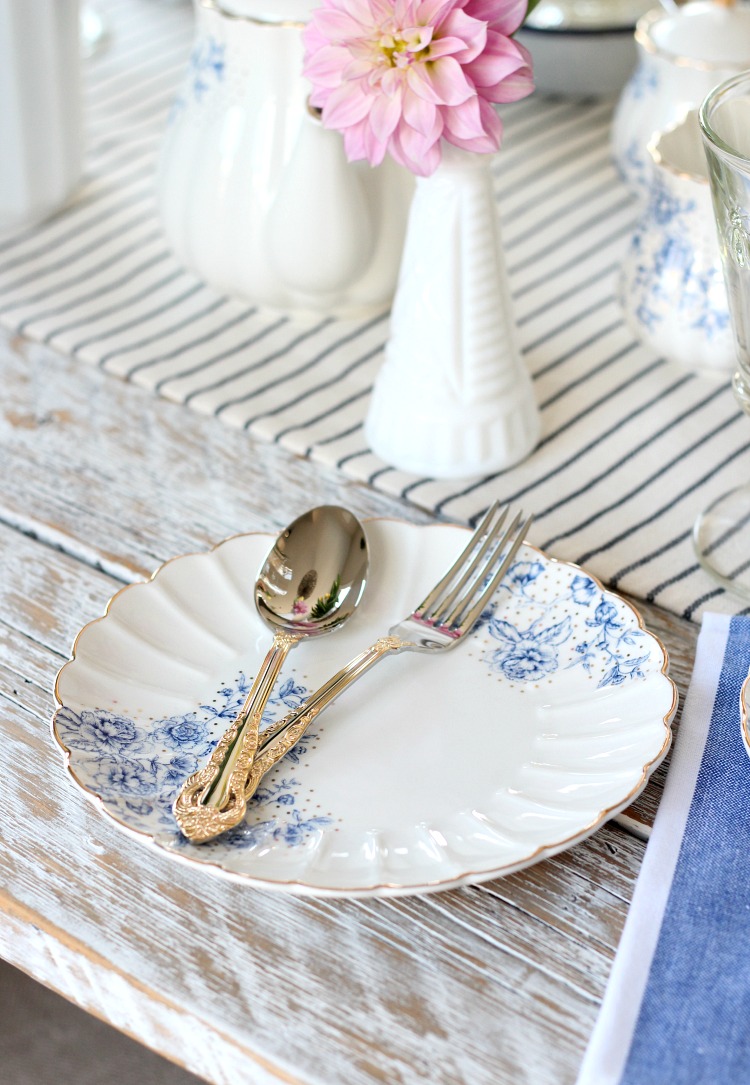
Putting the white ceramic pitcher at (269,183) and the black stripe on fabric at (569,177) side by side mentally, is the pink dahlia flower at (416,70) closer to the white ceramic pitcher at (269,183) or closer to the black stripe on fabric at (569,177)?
the white ceramic pitcher at (269,183)

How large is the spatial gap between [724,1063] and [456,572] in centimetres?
21

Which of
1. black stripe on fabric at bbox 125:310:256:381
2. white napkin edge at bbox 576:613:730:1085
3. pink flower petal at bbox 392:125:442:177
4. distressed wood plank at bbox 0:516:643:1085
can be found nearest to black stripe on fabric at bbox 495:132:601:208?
black stripe on fabric at bbox 125:310:256:381

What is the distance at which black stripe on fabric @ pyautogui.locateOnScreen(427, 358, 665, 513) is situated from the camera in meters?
0.58

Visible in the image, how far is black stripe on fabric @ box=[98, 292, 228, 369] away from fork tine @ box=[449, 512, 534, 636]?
0.92 feet

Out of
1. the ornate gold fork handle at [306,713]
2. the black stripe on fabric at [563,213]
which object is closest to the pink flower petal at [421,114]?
the ornate gold fork handle at [306,713]

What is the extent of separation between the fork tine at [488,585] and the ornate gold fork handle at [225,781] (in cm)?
8

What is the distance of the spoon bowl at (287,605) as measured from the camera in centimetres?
38

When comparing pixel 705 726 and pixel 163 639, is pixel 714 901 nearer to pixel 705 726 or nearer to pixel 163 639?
pixel 705 726

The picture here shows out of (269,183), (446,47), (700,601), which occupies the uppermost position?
(446,47)

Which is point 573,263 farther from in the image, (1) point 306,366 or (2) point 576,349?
(1) point 306,366

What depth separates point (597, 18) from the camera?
35.8 inches

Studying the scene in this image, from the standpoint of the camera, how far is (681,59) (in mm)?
730

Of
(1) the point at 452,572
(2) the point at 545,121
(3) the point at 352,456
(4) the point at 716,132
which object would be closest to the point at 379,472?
(3) the point at 352,456

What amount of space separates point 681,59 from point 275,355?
312 millimetres
